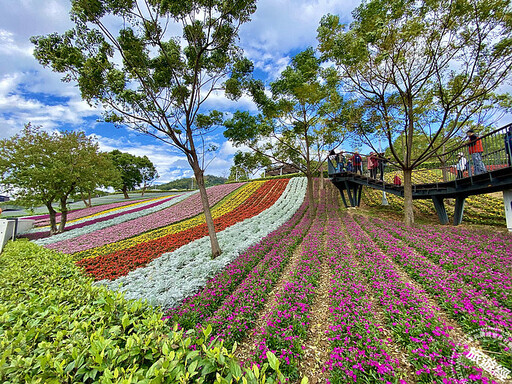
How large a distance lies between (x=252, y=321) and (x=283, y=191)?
19.9m

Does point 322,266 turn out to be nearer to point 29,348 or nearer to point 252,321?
point 252,321

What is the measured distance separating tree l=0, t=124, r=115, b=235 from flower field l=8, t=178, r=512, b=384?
9823 mm

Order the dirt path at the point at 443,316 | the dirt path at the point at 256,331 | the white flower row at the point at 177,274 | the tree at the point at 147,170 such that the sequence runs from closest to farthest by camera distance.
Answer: the dirt path at the point at 443,316, the dirt path at the point at 256,331, the white flower row at the point at 177,274, the tree at the point at 147,170

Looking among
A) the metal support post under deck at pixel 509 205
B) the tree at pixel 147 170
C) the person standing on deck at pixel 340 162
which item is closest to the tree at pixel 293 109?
the person standing on deck at pixel 340 162

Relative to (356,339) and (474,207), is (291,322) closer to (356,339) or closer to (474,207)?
(356,339)

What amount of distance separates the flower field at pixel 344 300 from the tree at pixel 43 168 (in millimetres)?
9823

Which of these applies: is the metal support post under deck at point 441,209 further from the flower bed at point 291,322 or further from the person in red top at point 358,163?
the flower bed at point 291,322

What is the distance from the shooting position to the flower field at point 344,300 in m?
2.24


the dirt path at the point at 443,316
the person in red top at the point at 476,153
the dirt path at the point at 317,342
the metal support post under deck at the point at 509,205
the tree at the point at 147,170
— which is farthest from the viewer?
the tree at the point at 147,170

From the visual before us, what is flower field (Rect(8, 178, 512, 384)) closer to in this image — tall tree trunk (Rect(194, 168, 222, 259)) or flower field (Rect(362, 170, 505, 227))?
tall tree trunk (Rect(194, 168, 222, 259))

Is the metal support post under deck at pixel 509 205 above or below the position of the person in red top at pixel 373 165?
below

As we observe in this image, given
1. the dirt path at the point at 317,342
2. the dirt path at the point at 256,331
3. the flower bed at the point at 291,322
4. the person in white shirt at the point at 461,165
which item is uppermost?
the person in white shirt at the point at 461,165

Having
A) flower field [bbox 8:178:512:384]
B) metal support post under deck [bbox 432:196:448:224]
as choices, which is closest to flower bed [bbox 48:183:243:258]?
flower field [bbox 8:178:512:384]

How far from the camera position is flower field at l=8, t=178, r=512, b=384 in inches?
88.3
